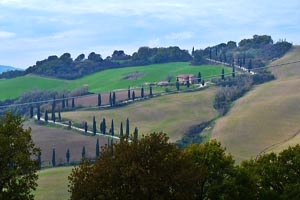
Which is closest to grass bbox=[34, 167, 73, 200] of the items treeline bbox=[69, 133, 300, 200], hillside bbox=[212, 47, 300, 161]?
hillside bbox=[212, 47, 300, 161]

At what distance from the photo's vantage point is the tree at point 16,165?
34.6m

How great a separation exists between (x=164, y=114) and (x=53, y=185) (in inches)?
2820

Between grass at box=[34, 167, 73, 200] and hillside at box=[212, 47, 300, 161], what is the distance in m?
33.6

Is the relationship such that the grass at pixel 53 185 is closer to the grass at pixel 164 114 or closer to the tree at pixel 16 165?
the grass at pixel 164 114

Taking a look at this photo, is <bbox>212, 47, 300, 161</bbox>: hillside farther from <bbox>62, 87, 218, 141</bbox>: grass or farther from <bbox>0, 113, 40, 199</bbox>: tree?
<bbox>0, 113, 40, 199</bbox>: tree

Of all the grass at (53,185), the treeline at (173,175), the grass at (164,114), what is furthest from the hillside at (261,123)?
the treeline at (173,175)

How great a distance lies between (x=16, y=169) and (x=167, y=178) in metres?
9.23

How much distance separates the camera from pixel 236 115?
482ft

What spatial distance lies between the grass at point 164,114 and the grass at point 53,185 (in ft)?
126

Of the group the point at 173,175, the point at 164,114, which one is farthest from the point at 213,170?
the point at 164,114

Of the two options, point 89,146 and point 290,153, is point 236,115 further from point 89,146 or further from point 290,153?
point 290,153

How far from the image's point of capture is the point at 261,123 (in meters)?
135

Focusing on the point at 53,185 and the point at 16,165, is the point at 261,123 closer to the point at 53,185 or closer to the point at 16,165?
the point at 53,185

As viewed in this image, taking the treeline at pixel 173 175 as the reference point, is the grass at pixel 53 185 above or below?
below
